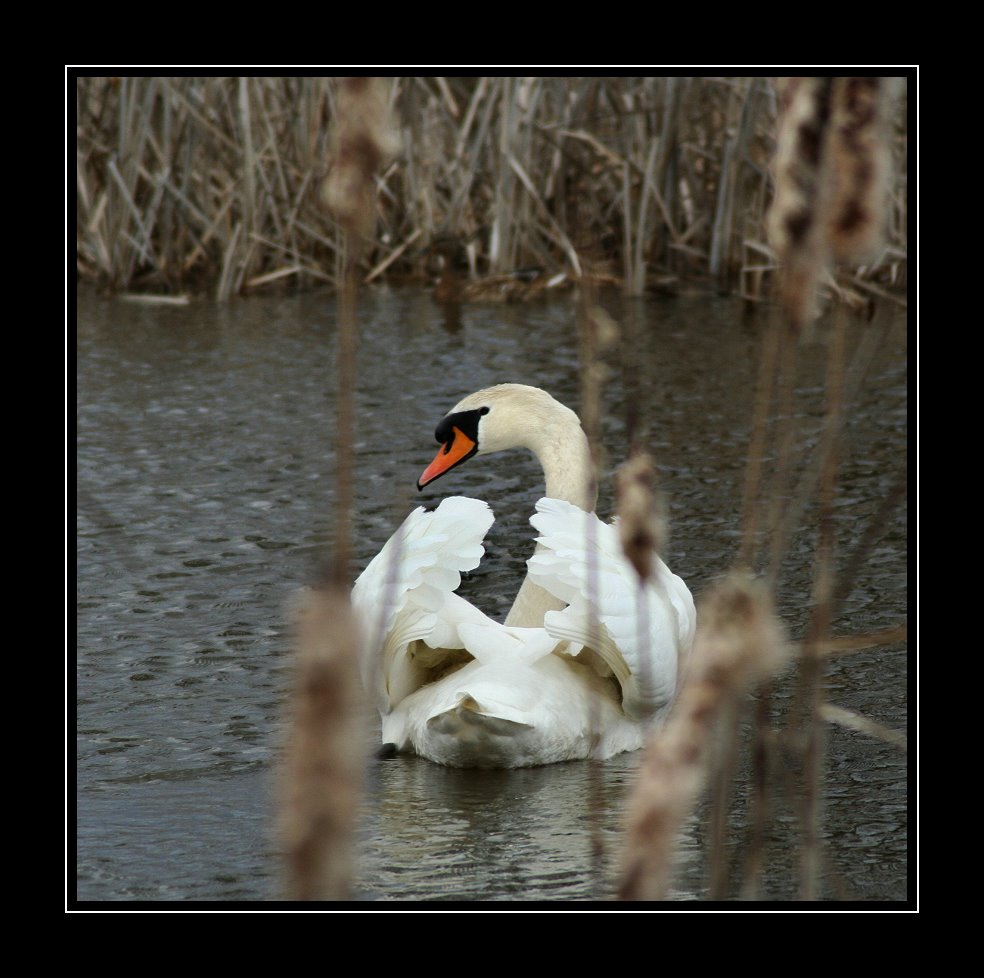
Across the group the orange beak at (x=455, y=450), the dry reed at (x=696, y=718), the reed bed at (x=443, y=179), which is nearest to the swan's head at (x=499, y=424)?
the orange beak at (x=455, y=450)

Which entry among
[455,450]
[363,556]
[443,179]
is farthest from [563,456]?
[443,179]

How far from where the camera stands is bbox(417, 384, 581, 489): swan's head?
5.26 m

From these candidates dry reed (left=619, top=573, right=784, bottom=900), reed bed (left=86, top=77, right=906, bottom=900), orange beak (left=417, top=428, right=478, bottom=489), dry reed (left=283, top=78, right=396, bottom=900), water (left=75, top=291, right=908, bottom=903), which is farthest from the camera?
reed bed (left=86, top=77, right=906, bottom=900)

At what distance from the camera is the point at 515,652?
14.1 feet

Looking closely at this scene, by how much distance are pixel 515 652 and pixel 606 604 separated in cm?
44

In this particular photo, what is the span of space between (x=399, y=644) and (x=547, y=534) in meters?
0.54

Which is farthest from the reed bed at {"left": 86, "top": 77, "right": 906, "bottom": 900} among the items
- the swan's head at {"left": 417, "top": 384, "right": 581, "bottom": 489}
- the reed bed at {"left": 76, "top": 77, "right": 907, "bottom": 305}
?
the swan's head at {"left": 417, "top": 384, "right": 581, "bottom": 489}

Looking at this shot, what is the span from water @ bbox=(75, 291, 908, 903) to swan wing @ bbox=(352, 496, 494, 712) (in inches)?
14.6

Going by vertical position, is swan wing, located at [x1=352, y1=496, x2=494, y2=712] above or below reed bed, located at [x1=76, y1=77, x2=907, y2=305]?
below

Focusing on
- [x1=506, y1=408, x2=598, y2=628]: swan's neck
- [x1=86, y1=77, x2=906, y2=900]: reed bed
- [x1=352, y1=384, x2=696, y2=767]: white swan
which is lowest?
[x1=352, y1=384, x2=696, y2=767]: white swan

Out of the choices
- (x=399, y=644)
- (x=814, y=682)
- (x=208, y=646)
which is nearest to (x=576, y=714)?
(x=399, y=644)

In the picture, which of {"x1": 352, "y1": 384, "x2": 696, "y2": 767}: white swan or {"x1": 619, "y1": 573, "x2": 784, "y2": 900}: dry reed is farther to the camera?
{"x1": 352, "y1": 384, "x2": 696, "y2": 767}: white swan

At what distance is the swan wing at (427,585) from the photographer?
421 centimetres

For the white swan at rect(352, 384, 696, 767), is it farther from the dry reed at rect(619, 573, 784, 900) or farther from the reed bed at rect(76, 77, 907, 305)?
the reed bed at rect(76, 77, 907, 305)
